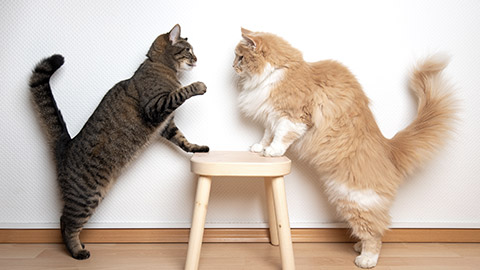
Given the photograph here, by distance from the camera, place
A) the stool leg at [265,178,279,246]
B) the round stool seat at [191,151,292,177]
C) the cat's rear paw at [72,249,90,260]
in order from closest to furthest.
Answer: the round stool seat at [191,151,292,177] → the cat's rear paw at [72,249,90,260] → the stool leg at [265,178,279,246]

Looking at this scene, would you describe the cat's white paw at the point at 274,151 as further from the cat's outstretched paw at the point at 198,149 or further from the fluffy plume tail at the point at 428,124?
the fluffy plume tail at the point at 428,124

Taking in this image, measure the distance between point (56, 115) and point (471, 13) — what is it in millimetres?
2056

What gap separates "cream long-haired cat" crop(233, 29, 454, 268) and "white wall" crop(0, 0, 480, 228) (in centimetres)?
19

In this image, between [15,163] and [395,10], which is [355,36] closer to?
[395,10]

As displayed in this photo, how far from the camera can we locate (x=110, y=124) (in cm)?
155

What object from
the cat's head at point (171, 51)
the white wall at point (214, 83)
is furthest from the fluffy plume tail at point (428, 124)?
the cat's head at point (171, 51)

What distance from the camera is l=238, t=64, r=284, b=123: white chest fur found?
5.00 feet

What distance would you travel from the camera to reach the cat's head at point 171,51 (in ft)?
5.24

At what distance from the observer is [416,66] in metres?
1.65

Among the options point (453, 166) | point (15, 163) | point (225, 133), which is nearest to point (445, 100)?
point (453, 166)

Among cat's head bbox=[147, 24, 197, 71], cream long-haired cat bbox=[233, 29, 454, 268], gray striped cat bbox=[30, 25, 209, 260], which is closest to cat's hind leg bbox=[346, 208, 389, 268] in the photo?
cream long-haired cat bbox=[233, 29, 454, 268]

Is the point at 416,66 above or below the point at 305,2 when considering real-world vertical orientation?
below

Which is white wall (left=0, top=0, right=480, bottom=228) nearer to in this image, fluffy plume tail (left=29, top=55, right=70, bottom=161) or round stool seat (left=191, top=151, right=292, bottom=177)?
fluffy plume tail (left=29, top=55, right=70, bottom=161)

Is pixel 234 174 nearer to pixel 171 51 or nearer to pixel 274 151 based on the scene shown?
pixel 274 151
